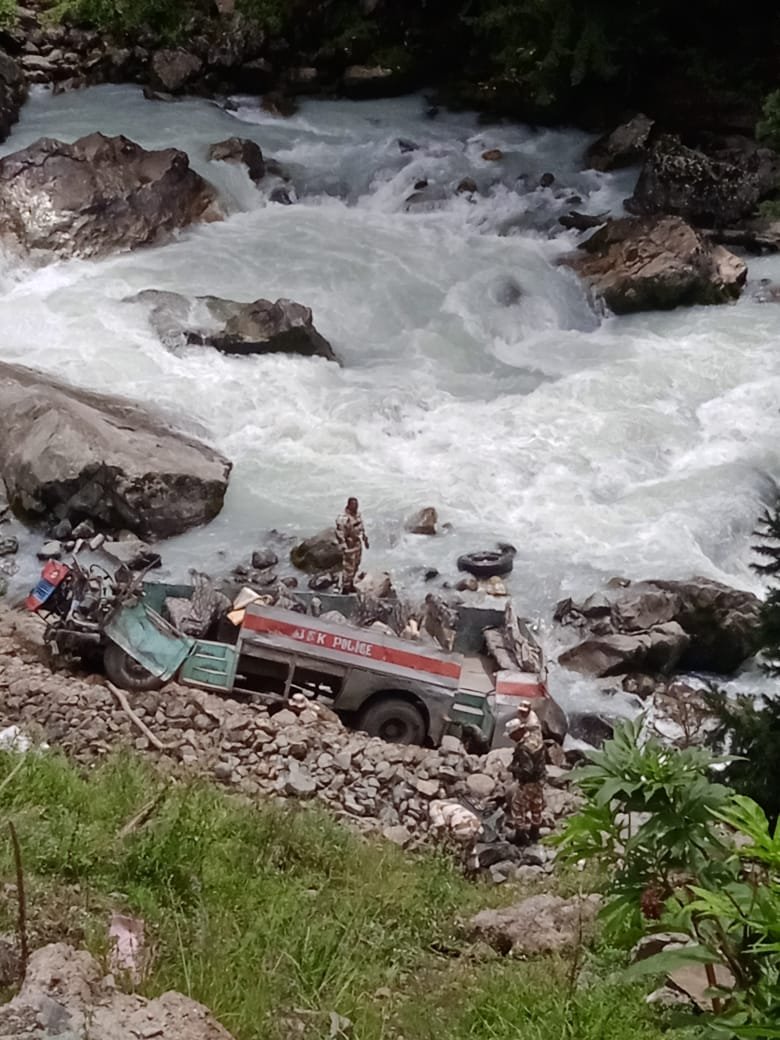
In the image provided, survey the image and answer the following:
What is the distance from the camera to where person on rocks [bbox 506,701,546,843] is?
24.4ft

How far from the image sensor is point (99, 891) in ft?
15.0

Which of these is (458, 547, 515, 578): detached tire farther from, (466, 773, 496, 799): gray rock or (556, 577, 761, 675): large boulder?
(466, 773, 496, 799): gray rock

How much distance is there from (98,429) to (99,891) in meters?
7.89

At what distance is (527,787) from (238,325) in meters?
8.92

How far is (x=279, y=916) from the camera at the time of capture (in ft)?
15.2

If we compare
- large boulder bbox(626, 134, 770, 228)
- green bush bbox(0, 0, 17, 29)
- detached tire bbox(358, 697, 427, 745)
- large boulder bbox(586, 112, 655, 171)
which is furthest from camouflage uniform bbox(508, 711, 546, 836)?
green bush bbox(0, 0, 17, 29)

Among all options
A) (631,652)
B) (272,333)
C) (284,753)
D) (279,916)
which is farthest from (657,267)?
(279,916)

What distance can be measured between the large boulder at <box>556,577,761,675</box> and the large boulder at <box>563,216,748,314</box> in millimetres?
6853

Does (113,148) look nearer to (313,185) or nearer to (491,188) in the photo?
(313,185)

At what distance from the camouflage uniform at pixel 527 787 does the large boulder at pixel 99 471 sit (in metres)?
5.36

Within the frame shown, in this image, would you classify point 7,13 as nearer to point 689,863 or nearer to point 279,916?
point 279,916

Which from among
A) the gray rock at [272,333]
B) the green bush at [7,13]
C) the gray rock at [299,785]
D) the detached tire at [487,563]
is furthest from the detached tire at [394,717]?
the green bush at [7,13]

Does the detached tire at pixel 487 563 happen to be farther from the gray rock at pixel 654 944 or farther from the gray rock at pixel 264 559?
the gray rock at pixel 654 944

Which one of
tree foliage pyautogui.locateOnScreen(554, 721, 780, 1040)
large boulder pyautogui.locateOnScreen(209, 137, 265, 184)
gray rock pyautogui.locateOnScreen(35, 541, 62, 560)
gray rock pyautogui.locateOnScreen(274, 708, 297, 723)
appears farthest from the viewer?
large boulder pyautogui.locateOnScreen(209, 137, 265, 184)
